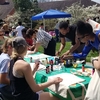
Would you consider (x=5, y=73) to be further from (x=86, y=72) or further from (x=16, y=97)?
(x=86, y=72)

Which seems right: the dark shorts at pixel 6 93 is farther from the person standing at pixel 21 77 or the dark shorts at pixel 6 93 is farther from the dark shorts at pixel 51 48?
the dark shorts at pixel 51 48

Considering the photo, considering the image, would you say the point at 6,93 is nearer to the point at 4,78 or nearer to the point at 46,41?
the point at 4,78

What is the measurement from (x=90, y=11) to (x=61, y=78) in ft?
73.0

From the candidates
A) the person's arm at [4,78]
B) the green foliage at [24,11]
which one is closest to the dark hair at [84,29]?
the person's arm at [4,78]

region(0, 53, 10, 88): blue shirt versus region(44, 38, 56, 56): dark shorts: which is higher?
region(0, 53, 10, 88): blue shirt

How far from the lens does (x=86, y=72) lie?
2707mm

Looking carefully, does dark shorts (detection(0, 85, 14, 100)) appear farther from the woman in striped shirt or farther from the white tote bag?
the woman in striped shirt

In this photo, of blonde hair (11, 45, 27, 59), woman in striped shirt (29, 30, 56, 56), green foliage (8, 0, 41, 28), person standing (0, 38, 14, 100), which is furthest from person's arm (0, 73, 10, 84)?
green foliage (8, 0, 41, 28)

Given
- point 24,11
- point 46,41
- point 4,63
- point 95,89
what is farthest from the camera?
point 24,11

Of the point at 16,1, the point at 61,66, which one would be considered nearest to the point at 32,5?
the point at 16,1

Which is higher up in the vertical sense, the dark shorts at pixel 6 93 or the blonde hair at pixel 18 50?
the blonde hair at pixel 18 50

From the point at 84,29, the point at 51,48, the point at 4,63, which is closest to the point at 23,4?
the point at 51,48

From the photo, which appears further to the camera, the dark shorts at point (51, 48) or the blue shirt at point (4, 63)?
the dark shorts at point (51, 48)

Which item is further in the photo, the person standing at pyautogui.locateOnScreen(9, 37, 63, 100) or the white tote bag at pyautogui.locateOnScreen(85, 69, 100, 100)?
the person standing at pyautogui.locateOnScreen(9, 37, 63, 100)
